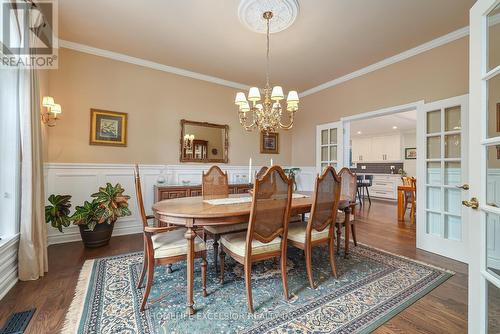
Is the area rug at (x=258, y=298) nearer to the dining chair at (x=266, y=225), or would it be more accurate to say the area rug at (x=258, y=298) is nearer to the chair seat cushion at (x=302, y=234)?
the dining chair at (x=266, y=225)

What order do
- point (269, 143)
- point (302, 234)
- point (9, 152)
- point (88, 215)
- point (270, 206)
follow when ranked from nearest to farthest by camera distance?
point (270, 206) → point (9, 152) → point (302, 234) → point (88, 215) → point (269, 143)

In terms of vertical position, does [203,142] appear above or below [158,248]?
above

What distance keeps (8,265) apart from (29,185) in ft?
2.27

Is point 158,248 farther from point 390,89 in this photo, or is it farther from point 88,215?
point 390,89

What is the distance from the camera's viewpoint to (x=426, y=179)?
301 cm

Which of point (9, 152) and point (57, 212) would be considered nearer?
point (9, 152)

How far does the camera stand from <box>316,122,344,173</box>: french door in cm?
420

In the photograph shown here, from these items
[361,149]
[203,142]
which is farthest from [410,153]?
[203,142]

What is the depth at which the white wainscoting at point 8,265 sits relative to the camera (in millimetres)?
1816

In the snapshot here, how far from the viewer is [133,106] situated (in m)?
3.59

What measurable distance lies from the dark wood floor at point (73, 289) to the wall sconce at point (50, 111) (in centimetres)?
165

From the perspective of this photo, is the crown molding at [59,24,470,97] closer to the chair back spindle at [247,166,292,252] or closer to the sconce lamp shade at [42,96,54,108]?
the sconce lamp shade at [42,96,54,108]

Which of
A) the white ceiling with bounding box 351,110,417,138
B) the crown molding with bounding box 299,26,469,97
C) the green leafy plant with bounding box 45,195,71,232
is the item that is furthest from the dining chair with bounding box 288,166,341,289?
the white ceiling with bounding box 351,110,417,138

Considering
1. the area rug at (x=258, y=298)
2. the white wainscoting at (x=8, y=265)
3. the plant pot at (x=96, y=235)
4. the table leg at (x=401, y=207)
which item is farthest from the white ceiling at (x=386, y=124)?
the white wainscoting at (x=8, y=265)
